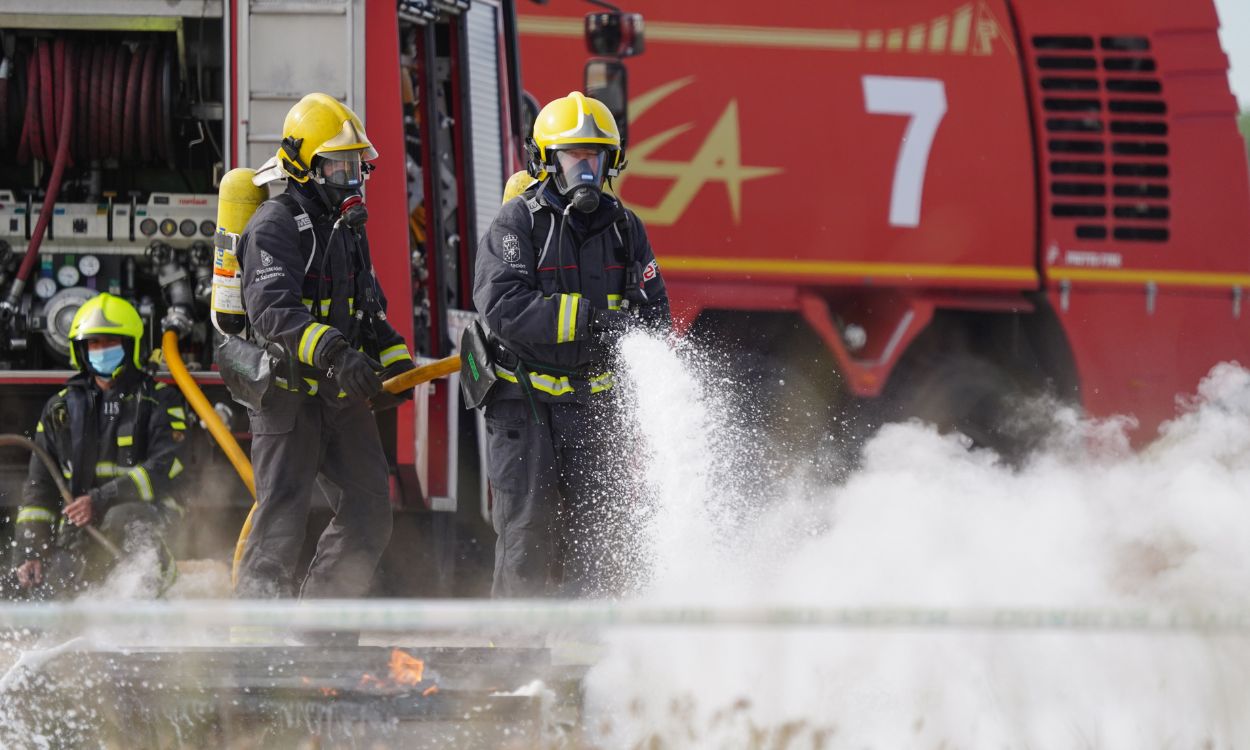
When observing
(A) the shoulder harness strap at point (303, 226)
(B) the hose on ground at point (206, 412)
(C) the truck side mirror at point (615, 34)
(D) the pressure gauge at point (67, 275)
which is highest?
(C) the truck side mirror at point (615, 34)

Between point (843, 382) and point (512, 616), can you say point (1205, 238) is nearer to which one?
point (843, 382)

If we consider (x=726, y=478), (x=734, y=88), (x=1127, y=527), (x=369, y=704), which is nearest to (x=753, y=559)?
(x=726, y=478)

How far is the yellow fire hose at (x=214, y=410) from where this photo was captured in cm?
457

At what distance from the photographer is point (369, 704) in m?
3.26

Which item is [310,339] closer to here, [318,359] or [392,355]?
[318,359]

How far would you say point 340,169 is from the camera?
175 inches

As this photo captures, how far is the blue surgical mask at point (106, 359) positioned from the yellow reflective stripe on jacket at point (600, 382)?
6.35ft

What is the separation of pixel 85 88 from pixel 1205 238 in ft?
18.5

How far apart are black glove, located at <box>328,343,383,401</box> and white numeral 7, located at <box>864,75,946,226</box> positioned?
4008 mm

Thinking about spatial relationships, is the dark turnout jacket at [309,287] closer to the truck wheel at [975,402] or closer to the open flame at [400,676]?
the open flame at [400,676]

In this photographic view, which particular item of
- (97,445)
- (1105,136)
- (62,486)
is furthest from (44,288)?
(1105,136)

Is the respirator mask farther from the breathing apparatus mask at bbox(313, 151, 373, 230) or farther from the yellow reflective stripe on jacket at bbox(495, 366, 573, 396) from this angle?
the yellow reflective stripe on jacket at bbox(495, 366, 573, 396)

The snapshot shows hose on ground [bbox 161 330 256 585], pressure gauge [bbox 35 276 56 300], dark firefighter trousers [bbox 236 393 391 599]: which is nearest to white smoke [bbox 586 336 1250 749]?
dark firefighter trousers [bbox 236 393 391 599]

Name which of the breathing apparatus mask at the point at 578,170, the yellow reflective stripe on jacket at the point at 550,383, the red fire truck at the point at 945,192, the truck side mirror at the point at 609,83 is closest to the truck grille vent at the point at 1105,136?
the red fire truck at the point at 945,192
